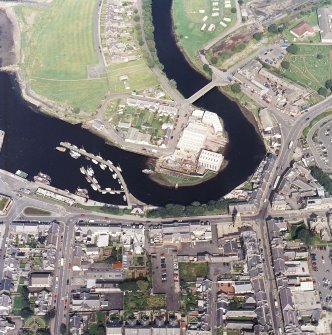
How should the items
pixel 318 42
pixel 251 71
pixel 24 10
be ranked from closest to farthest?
pixel 251 71 < pixel 318 42 < pixel 24 10

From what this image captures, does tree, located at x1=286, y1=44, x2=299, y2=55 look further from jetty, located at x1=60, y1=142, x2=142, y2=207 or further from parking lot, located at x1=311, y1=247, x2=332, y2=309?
parking lot, located at x1=311, y1=247, x2=332, y2=309

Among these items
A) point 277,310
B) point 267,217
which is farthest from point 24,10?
point 277,310

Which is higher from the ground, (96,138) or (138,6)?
(138,6)

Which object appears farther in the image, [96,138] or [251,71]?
[251,71]

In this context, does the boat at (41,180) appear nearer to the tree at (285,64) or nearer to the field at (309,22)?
the tree at (285,64)

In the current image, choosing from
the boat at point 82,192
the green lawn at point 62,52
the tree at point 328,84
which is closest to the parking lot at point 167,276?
the boat at point 82,192

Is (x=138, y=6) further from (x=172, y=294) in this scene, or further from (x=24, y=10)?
(x=172, y=294)

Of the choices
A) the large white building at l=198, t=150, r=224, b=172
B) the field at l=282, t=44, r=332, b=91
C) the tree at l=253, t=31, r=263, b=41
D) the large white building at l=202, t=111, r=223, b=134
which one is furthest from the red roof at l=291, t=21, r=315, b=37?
the large white building at l=198, t=150, r=224, b=172

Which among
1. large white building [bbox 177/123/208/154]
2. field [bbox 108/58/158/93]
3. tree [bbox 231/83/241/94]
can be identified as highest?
field [bbox 108/58/158/93]
